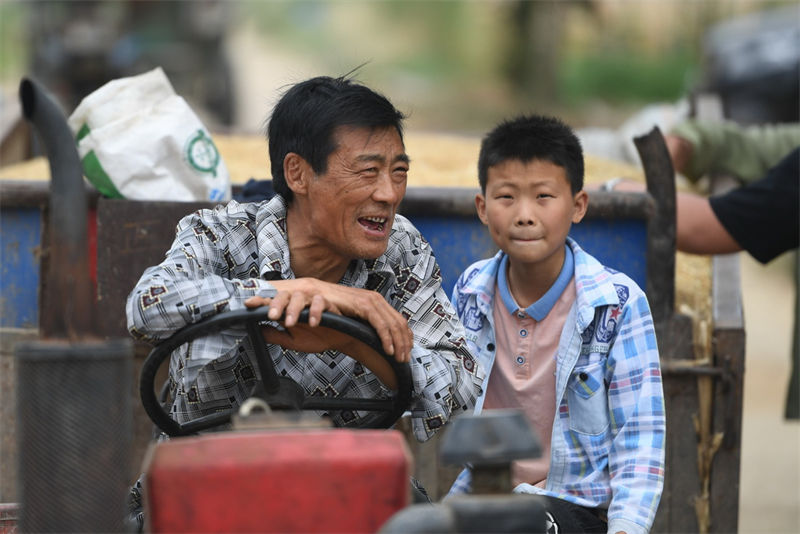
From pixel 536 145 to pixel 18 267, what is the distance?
5.38 ft

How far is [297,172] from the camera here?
2.30 m

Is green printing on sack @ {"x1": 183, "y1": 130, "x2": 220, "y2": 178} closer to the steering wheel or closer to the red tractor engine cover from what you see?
the steering wheel

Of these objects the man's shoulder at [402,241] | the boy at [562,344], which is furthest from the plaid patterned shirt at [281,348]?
the boy at [562,344]

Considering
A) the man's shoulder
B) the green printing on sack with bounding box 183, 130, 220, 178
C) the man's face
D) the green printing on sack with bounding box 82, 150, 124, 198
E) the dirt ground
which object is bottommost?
the dirt ground

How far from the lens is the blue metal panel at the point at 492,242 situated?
10.1 ft

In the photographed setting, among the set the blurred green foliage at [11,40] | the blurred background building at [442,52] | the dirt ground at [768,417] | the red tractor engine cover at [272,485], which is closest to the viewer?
the red tractor engine cover at [272,485]

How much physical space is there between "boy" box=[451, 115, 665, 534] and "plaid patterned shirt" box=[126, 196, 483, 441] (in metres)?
0.21

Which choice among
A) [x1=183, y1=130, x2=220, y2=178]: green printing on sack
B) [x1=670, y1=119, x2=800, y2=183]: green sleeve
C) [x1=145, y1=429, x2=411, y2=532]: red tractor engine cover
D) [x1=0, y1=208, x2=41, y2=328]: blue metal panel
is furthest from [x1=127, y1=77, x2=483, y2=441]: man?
[x1=670, y1=119, x2=800, y2=183]: green sleeve

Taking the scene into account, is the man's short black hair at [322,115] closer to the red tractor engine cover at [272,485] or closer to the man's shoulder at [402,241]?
the man's shoulder at [402,241]

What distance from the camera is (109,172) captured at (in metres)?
3.08

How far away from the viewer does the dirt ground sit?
16.3 ft

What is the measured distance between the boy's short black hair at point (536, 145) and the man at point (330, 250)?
0.87ft

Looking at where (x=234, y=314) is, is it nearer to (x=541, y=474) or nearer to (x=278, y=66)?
(x=541, y=474)

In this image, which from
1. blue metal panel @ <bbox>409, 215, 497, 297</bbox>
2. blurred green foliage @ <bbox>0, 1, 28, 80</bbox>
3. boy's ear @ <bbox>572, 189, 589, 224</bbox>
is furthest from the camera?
blurred green foliage @ <bbox>0, 1, 28, 80</bbox>
